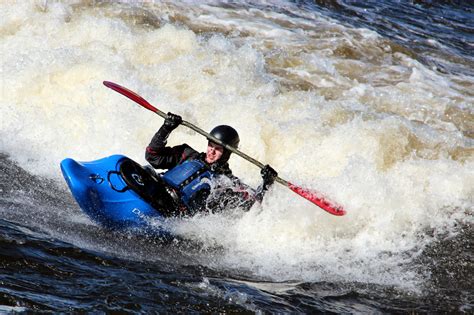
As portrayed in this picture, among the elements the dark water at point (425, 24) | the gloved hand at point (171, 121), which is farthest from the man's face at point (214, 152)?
the dark water at point (425, 24)

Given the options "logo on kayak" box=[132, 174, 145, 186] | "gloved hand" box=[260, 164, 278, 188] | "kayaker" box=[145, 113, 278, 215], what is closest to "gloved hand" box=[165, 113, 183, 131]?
"kayaker" box=[145, 113, 278, 215]

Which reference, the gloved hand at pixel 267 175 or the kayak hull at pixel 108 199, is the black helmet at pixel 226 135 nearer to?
the gloved hand at pixel 267 175

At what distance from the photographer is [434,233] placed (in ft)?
22.8

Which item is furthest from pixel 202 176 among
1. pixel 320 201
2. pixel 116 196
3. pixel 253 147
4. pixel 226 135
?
pixel 253 147

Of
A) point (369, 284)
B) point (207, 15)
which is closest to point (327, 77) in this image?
point (207, 15)

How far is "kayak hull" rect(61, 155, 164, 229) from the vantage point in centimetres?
573

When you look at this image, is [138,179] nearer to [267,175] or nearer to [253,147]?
[267,175]

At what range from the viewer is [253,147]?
8625 millimetres

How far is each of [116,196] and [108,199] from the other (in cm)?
7

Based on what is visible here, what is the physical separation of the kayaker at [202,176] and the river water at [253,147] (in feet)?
0.53

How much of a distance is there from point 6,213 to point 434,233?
3.87m

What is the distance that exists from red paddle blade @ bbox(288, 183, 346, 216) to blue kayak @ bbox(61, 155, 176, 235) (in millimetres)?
1149

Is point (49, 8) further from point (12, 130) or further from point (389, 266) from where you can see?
point (389, 266)

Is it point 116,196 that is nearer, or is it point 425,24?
point 116,196
